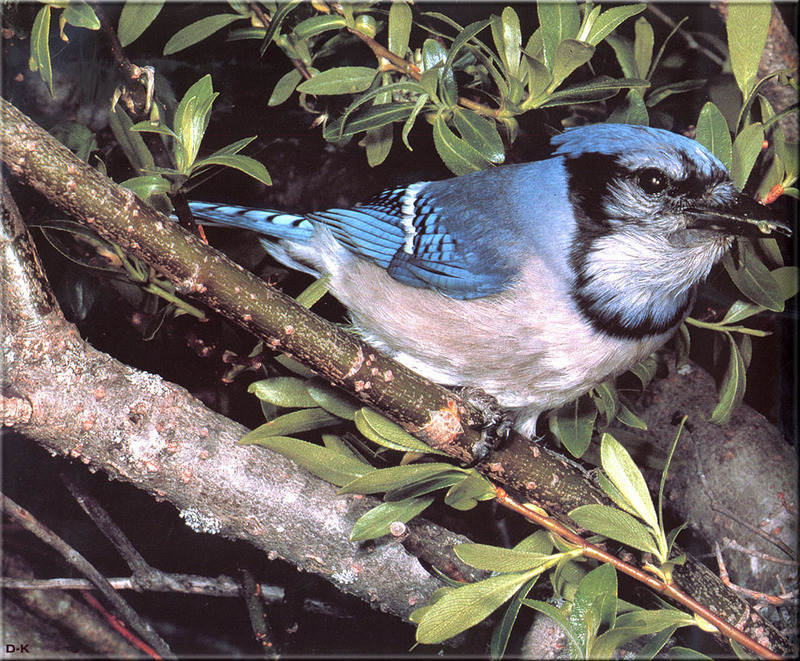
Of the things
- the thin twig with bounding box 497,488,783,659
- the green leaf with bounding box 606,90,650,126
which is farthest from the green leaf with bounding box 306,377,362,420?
the green leaf with bounding box 606,90,650,126

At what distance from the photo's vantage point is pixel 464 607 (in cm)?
98

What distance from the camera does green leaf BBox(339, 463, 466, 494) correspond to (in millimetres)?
1021

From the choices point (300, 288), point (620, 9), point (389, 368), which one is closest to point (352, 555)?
point (389, 368)

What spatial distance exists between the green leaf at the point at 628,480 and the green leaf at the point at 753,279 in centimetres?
44

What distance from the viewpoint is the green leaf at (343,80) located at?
116cm

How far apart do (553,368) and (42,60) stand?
969 mm

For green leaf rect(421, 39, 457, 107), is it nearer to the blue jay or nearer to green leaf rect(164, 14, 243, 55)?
the blue jay

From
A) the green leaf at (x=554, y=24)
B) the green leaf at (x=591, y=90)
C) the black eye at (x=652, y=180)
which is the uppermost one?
the green leaf at (x=554, y=24)

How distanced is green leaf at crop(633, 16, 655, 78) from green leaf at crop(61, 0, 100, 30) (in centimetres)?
97

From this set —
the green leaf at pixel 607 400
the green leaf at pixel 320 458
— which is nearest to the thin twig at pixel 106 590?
the green leaf at pixel 320 458

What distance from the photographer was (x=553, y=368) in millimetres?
1222

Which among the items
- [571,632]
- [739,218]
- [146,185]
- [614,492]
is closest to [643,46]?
[739,218]

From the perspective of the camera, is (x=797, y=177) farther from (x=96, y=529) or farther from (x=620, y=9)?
(x=96, y=529)

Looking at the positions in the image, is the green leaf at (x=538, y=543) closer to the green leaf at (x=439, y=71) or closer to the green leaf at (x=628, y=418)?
the green leaf at (x=628, y=418)
